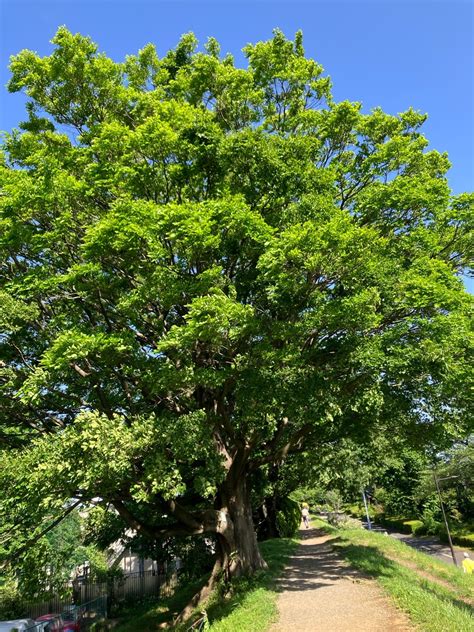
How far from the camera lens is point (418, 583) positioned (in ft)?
35.1

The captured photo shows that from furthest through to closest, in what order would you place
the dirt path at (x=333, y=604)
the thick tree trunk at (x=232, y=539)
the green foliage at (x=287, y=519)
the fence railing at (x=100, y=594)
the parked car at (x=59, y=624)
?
the green foliage at (x=287, y=519), the fence railing at (x=100, y=594), the parked car at (x=59, y=624), the thick tree trunk at (x=232, y=539), the dirt path at (x=333, y=604)

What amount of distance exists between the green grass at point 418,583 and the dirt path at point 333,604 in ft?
0.99

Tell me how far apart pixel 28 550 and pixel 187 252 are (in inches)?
298

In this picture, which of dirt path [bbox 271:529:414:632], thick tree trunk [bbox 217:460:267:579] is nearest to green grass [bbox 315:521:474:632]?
dirt path [bbox 271:529:414:632]

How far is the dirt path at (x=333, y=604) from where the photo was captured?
7.80 meters

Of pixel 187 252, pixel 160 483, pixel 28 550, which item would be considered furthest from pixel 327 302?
pixel 28 550

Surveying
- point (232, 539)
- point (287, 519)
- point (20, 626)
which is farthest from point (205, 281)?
point (287, 519)

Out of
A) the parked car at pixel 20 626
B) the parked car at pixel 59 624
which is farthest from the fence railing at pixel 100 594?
the parked car at pixel 20 626

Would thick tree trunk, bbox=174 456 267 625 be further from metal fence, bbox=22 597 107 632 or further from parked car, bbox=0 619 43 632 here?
metal fence, bbox=22 597 107 632

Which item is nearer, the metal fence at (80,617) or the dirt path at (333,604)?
the dirt path at (333,604)

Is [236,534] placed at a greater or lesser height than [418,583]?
greater

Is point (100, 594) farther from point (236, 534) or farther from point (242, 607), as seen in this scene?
point (242, 607)

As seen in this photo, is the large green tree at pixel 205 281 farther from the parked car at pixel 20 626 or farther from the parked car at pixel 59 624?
the parked car at pixel 59 624

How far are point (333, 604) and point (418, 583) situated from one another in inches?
109
